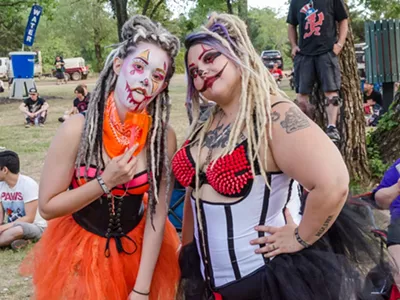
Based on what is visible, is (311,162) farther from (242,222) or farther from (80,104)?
(80,104)

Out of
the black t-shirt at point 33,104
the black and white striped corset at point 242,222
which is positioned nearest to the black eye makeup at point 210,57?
→ the black and white striped corset at point 242,222

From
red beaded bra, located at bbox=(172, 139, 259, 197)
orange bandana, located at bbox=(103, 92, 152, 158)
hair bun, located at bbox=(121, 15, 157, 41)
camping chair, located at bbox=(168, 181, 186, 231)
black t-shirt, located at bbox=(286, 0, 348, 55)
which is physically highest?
black t-shirt, located at bbox=(286, 0, 348, 55)

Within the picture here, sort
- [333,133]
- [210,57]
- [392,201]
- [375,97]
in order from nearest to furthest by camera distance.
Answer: [210,57], [392,201], [333,133], [375,97]

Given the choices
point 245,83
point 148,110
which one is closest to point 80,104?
point 148,110

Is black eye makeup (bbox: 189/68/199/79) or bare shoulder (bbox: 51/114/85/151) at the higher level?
black eye makeup (bbox: 189/68/199/79)

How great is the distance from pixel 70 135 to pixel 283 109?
33.6 inches

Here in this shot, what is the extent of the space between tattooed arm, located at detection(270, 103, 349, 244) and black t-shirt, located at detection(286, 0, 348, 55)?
151 inches

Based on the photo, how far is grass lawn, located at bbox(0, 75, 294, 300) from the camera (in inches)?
184

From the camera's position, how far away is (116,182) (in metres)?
2.29

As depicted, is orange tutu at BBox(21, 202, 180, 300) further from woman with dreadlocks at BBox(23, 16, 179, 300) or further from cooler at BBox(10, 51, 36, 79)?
cooler at BBox(10, 51, 36, 79)

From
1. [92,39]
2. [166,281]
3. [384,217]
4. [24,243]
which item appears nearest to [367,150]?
[384,217]

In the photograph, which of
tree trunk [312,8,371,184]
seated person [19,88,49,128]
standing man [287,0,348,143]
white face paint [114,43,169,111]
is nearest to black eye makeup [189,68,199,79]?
white face paint [114,43,169,111]

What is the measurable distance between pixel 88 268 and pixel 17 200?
12.9 feet

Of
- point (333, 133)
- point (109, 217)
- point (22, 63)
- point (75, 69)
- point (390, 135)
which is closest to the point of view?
point (109, 217)
